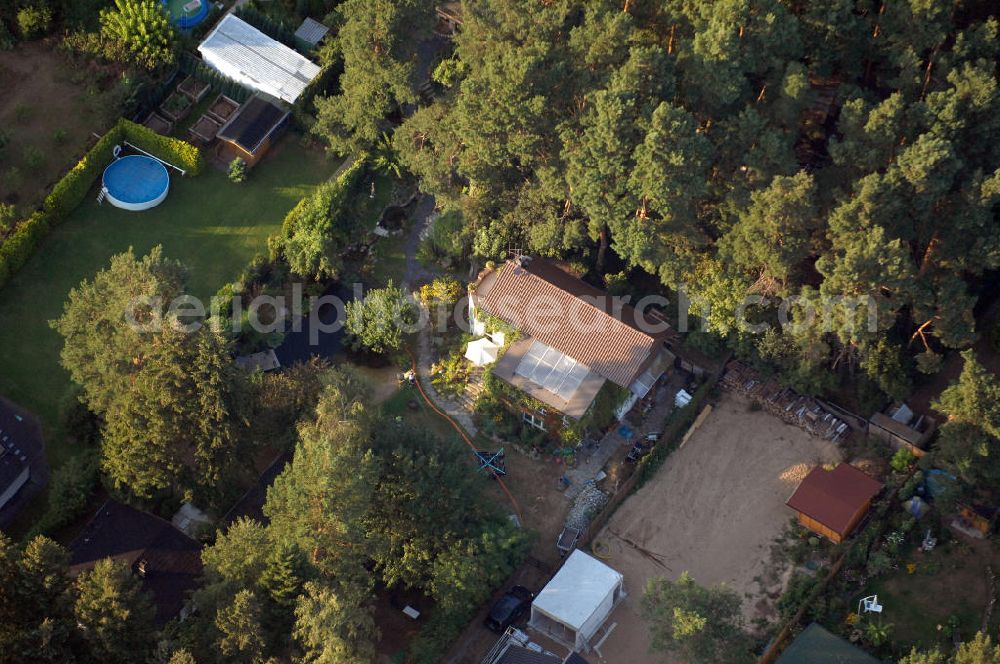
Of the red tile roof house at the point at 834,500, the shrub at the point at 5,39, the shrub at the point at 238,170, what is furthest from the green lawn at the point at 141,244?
the red tile roof house at the point at 834,500

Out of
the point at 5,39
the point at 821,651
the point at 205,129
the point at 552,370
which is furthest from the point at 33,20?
the point at 821,651

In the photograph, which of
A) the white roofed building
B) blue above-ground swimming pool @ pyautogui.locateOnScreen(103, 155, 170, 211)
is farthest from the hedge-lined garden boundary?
the white roofed building

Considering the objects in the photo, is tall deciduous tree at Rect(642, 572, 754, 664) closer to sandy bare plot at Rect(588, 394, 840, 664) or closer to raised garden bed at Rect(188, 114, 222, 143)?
sandy bare plot at Rect(588, 394, 840, 664)

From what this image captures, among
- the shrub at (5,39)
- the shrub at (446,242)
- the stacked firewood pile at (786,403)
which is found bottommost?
the shrub at (5,39)

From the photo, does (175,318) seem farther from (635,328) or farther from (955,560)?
(955,560)

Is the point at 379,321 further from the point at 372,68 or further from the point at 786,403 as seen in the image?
the point at 786,403

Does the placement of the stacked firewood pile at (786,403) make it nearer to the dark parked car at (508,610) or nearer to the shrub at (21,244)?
the dark parked car at (508,610)

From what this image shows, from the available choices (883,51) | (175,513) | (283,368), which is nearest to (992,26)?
(883,51)
